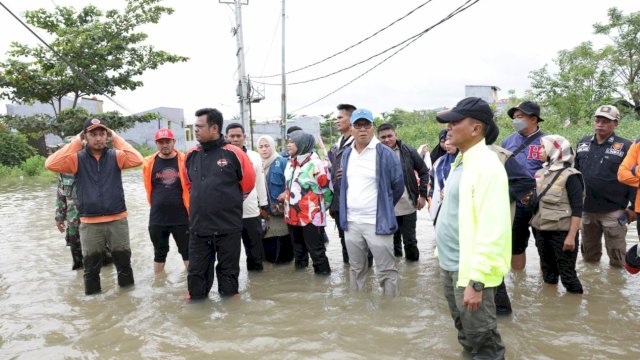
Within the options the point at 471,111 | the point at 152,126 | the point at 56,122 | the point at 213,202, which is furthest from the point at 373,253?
the point at 152,126

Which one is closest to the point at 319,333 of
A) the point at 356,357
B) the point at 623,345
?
the point at 356,357

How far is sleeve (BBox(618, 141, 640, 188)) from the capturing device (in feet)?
13.8

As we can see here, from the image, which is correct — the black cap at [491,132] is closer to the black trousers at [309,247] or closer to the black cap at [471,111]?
the black cap at [471,111]

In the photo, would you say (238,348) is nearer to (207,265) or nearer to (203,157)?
(207,265)

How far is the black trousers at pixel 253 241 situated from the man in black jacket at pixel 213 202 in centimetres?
85

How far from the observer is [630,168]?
427 centimetres

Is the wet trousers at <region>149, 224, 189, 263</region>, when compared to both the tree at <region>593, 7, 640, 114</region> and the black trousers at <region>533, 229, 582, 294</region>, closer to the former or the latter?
the black trousers at <region>533, 229, 582, 294</region>

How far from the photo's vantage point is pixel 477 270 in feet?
7.47

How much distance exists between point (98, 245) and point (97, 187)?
593 mm

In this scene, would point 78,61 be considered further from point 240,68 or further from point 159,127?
point 159,127

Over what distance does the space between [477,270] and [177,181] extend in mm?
3597

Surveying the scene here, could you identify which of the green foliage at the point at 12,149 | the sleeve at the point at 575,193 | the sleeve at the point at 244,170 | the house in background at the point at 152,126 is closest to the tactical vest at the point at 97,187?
the sleeve at the point at 244,170

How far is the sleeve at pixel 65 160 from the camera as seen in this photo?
175 inches

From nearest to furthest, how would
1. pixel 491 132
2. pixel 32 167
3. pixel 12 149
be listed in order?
pixel 491 132
pixel 32 167
pixel 12 149
